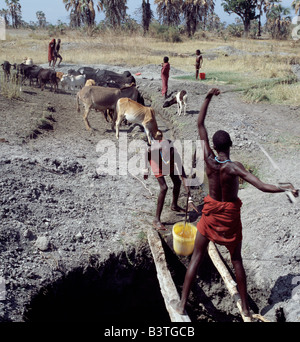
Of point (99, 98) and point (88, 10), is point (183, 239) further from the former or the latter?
point (88, 10)

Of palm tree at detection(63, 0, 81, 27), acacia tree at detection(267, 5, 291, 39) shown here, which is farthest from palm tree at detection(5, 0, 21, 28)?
acacia tree at detection(267, 5, 291, 39)

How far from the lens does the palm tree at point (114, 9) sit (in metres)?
40.4

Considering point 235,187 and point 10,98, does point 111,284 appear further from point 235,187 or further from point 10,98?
point 10,98

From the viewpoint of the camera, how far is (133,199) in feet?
20.8

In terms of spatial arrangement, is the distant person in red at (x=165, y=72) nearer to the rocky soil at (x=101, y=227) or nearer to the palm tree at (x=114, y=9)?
the rocky soil at (x=101, y=227)

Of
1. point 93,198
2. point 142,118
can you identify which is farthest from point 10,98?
point 93,198

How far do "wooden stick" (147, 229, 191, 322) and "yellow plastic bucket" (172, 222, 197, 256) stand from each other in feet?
0.75

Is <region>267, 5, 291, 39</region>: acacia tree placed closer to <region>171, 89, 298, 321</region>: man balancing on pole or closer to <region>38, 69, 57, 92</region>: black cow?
<region>38, 69, 57, 92</region>: black cow

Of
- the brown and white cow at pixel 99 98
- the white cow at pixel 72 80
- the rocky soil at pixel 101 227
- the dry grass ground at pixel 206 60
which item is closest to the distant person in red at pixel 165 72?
the brown and white cow at pixel 99 98

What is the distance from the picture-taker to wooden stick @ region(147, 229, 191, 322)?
3.79 meters

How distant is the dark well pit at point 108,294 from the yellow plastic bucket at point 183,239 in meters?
0.54

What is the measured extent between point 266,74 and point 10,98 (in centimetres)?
1134

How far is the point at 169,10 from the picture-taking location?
46781 millimetres

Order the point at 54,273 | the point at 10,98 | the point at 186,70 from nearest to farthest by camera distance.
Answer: the point at 54,273
the point at 10,98
the point at 186,70
